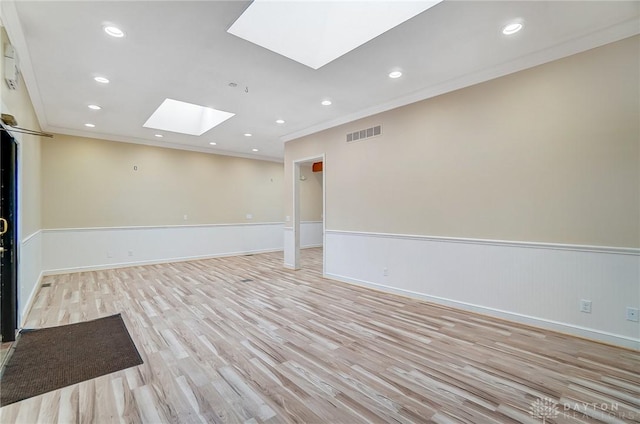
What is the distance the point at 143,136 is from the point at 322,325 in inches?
240

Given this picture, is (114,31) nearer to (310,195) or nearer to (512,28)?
(512,28)

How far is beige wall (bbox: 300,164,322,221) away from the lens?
31.5 feet

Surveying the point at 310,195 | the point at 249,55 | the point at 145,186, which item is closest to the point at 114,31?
the point at 249,55

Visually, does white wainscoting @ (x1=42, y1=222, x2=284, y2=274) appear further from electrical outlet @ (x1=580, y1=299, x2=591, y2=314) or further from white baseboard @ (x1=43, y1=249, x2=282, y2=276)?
electrical outlet @ (x1=580, y1=299, x2=591, y2=314)

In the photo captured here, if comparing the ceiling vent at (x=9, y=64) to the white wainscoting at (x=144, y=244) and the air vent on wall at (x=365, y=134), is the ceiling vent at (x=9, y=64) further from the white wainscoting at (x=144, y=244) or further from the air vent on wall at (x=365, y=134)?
the white wainscoting at (x=144, y=244)

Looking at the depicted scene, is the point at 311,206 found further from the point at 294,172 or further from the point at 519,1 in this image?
the point at 519,1

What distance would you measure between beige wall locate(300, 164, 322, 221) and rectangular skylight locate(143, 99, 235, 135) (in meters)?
3.97

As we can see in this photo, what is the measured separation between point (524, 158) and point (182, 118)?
20.6 feet

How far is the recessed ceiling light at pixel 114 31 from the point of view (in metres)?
2.59

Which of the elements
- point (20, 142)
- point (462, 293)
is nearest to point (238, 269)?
point (20, 142)

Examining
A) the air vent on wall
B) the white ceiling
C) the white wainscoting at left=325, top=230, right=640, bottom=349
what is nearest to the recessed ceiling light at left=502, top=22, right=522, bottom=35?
the white ceiling

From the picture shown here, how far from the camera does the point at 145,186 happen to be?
6812 mm

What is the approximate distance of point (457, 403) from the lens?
6.27 feet

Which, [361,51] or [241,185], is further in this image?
[241,185]
